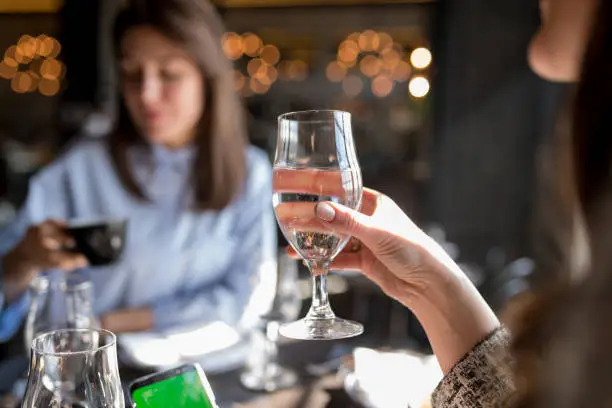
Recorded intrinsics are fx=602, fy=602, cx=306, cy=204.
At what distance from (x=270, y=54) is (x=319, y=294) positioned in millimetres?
6122

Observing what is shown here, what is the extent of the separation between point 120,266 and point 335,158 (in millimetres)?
1649

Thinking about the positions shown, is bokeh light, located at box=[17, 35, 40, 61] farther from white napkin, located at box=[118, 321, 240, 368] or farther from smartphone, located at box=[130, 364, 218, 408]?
smartphone, located at box=[130, 364, 218, 408]

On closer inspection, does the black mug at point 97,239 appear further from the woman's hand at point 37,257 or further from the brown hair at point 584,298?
the brown hair at point 584,298

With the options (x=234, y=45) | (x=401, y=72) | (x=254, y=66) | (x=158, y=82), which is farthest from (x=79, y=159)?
(x=401, y=72)

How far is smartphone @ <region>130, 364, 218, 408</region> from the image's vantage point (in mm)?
807

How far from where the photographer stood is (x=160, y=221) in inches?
94.8

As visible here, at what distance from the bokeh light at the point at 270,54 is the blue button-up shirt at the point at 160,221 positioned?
4.37 meters

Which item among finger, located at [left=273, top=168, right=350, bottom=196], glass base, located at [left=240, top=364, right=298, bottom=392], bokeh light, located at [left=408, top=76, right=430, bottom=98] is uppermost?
bokeh light, located at [left=408, top=76, right=430, bottom=98]

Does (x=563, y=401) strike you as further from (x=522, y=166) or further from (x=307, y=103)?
(x=307, y=103)

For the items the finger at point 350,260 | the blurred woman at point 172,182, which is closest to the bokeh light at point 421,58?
the blurred woman at point 172,182

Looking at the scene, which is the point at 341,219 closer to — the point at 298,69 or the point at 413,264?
the point at 413,264

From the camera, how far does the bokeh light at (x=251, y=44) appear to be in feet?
20.8

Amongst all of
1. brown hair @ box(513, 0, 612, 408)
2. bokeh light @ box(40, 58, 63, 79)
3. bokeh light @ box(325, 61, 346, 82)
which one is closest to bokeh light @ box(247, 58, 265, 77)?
bokeh light @ box(325, 61, 346, 82)

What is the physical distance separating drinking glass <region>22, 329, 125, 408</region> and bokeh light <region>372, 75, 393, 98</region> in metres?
6.07
